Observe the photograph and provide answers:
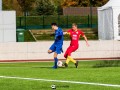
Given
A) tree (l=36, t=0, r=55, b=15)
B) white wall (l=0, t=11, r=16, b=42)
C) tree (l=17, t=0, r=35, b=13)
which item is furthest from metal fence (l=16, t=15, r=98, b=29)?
tree (l=17, t=0, r=35, b=13)

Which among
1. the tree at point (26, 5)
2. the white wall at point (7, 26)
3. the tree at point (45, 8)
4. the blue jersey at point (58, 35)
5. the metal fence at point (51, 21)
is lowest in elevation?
the blue jersey at point (58, 35)

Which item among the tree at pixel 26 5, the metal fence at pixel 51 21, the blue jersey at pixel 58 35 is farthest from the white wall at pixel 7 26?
the tree at pixel 26 5

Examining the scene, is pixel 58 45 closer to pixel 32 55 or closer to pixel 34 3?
pixel 32 55

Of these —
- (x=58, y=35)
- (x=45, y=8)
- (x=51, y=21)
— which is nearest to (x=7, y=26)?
(x=58, y=35)

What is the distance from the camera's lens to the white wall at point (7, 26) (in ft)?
121

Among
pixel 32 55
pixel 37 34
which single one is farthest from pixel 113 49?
pixel 37 34

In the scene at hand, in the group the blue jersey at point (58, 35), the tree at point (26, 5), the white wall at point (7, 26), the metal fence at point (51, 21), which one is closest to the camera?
the blue jersey at point (58, 35)

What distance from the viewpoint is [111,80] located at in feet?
37.4

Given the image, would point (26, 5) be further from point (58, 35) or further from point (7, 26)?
point (58, 35)

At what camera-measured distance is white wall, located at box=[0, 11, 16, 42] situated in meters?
36.9

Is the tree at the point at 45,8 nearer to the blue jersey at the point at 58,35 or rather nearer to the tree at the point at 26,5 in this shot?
the tree at the point at 26,5

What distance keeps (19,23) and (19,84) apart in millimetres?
52801

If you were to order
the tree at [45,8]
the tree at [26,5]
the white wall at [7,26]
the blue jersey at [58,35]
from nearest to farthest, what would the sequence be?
1. the blue jersey at [58,35]
2. the white wall at [7,26]
3. the tree at [45,8]
4. the tree at [26,5]

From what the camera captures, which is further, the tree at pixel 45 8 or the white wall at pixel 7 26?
the tree at pixel 45 8
